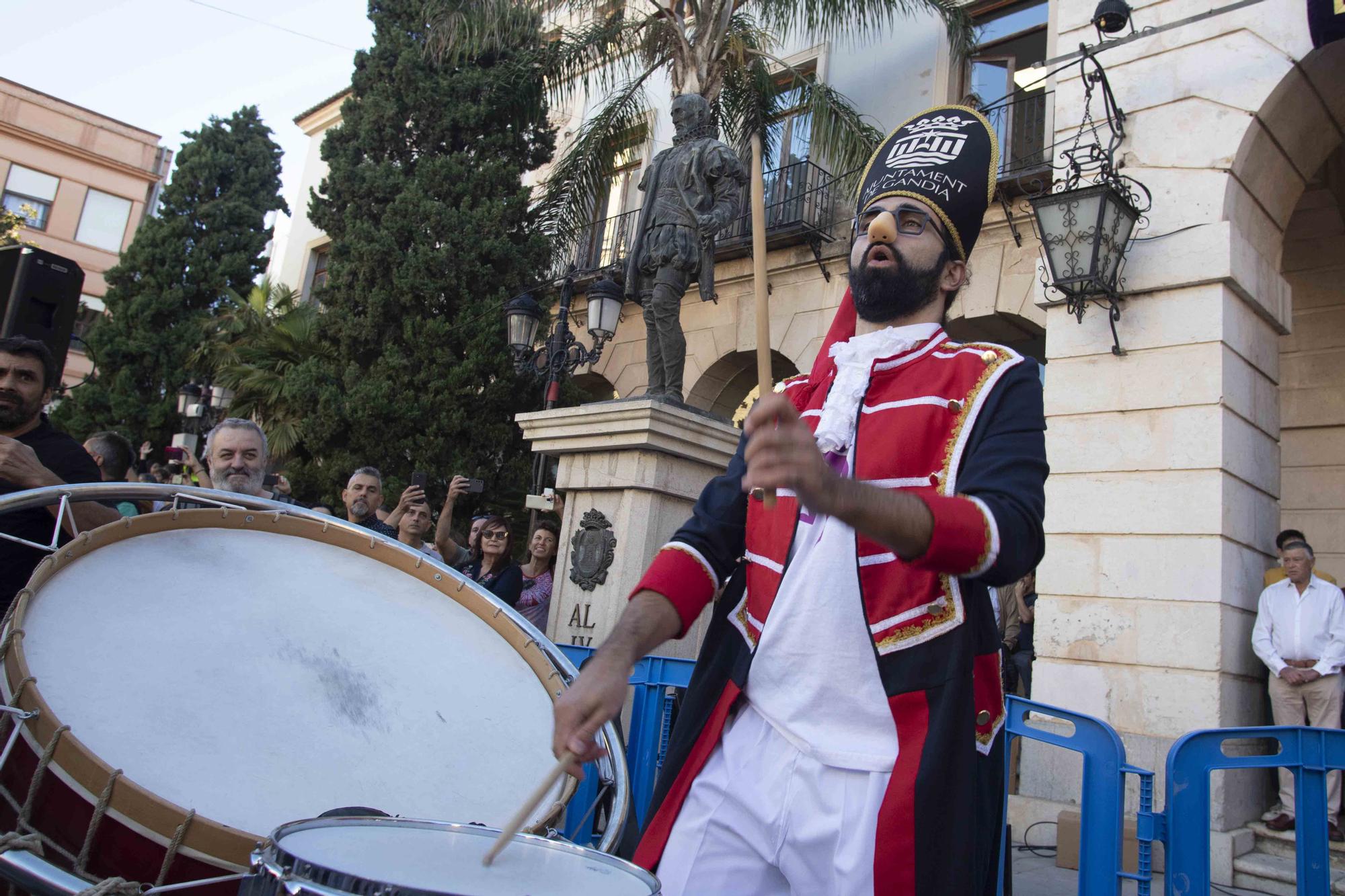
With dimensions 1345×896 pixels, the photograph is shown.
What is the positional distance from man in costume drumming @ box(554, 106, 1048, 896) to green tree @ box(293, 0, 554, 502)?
38.0ft

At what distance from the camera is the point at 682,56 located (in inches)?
455

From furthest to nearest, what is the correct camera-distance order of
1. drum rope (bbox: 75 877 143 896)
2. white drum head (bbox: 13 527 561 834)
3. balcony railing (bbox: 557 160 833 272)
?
balcony railing (bbox: 557 160 833 272) → white drum head (bbox: 13 527 561 834) → drum rope (bbox: 75 877 143 896)

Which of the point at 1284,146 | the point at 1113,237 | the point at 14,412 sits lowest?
the point at 14,412

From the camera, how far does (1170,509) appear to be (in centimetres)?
639

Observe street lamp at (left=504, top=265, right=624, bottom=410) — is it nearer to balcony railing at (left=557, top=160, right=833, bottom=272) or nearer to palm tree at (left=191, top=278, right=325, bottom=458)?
balcony railing at (left=557, top=160, right=833, bottom=272)

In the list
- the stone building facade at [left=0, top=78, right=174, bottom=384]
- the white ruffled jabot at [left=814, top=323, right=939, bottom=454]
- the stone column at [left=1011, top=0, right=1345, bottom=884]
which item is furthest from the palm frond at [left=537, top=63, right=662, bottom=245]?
the stone building facade at [left=0, top=78, right=174, bottom=384]

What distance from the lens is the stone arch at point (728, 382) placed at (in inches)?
565

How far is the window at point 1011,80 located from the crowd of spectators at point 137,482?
23.1 ft

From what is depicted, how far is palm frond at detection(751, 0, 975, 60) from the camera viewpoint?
12.2m

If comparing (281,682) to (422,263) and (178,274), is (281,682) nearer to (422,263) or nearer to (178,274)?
(422,263)

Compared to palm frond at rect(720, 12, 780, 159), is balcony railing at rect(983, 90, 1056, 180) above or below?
below

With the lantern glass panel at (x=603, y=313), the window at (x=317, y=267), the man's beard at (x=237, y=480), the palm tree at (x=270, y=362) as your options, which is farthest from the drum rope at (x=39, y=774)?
the window at (x=317, y=267)

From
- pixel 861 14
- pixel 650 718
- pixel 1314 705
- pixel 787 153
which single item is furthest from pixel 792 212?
pixel 650 718

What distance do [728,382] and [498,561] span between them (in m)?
8.89
